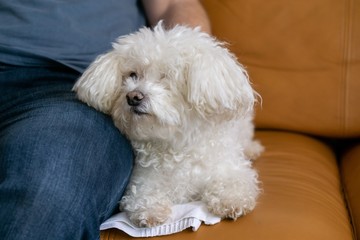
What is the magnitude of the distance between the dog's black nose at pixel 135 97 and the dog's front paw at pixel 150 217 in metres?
0.24

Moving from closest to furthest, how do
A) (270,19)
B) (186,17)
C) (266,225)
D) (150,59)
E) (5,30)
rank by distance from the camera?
(266,225) < (150,59) < (5,30) < (186,17) < (270,19)

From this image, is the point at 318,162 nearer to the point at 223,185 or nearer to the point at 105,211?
the point at 223,185

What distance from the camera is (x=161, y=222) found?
1.16m

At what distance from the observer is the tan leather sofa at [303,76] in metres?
1.54

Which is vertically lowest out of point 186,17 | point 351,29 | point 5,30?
point 351,29

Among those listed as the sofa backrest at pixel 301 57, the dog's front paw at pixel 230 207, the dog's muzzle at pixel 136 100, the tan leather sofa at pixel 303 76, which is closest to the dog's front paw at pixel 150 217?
the dog's front paw at pixel 230 207

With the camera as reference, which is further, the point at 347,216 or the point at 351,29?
the point at 351,29

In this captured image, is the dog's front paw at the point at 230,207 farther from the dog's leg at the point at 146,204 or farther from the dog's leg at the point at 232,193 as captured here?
the dog's leg at the point at 146,204

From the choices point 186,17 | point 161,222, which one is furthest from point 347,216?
point 186,17

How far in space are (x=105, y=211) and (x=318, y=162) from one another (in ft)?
2.17

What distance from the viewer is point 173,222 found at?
1.15m

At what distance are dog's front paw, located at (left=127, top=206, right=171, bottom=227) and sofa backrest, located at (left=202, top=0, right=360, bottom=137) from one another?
63 cm

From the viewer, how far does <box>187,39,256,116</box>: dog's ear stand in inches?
45.5

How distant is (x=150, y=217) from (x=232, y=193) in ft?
0.64
